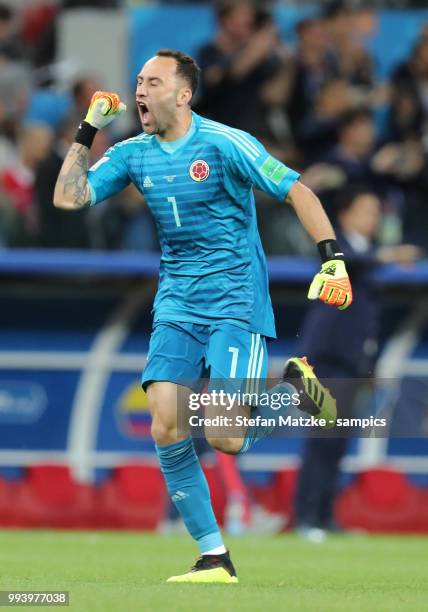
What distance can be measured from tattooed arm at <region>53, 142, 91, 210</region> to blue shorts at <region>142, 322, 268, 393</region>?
73cm

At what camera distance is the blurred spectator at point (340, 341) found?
→ 480 inches

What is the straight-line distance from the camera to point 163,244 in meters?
7.75

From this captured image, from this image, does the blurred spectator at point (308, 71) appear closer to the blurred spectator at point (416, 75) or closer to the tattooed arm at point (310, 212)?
the blurred spectator at point (416, 75)

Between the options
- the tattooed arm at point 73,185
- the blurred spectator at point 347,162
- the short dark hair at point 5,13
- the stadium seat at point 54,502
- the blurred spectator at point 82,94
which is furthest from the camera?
the short dark hair at point 5,13

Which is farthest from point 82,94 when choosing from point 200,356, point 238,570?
point 200,356

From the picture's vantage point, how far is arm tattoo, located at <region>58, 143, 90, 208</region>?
752 centimetres

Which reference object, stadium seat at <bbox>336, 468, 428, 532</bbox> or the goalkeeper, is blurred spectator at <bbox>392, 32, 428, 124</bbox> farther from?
the goalkeeper

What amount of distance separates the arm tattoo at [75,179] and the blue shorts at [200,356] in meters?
0.73

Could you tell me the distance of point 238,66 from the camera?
15.1 m

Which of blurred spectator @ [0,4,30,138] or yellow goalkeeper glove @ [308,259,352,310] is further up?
blurred spectator @ [0,4,30,138]

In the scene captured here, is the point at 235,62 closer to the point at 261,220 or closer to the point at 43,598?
the point at 261,220

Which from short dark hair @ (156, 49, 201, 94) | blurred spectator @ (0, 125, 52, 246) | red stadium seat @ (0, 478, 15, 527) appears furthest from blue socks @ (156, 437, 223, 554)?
blurred spectator @ (0, 125, 52, 246)

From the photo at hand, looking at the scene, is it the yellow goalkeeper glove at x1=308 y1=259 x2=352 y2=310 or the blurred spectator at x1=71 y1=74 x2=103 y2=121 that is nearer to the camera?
the yellow goalkeeper glove at x1=308 y1=259 x2=352 y2=310

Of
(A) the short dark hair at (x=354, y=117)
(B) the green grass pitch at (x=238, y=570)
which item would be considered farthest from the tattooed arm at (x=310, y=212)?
(A) the short dark hair at (x=354, y=117)
